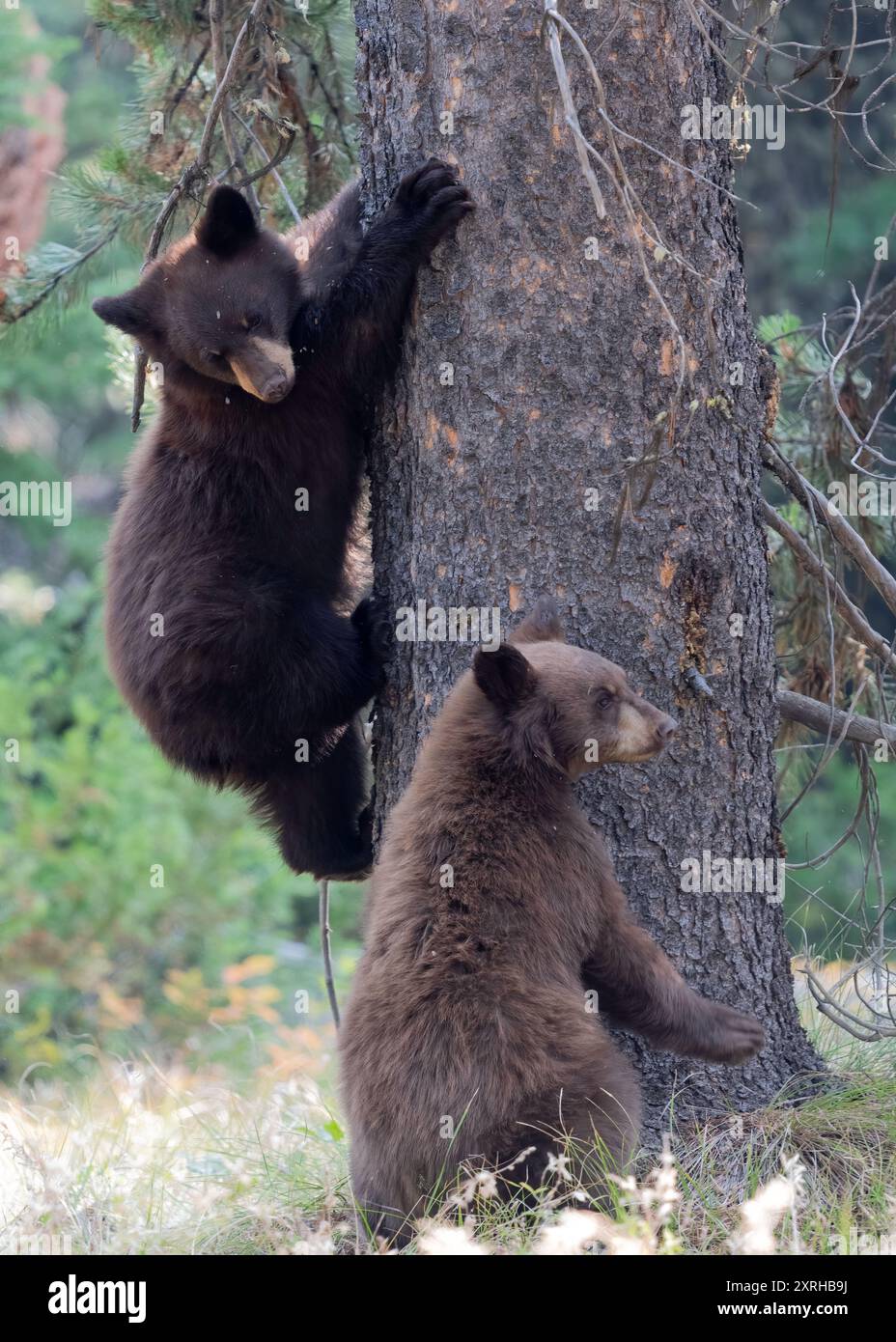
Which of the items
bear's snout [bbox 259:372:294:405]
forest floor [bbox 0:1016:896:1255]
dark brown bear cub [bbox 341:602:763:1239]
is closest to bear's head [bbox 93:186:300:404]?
bear's snout [bbox 259:372:294:405]


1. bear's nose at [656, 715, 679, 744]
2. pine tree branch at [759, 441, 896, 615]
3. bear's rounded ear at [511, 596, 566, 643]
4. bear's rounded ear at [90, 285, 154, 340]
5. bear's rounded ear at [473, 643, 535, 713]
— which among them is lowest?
bear's nose at [656, 715, 679, 744]

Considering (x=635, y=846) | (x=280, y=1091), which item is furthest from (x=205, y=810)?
(x=635, y=846)

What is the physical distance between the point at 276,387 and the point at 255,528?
A: 59 centimetres

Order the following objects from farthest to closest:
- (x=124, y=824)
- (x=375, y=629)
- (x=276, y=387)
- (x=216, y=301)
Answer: (x=124, y=824)
(x=216, y=301)
(x=375, y=629)
(x=276, y=387)

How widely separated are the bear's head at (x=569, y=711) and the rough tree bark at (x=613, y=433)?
0.67ft

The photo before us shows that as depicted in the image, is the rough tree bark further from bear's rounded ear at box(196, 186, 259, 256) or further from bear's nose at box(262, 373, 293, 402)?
bear's rounded ear at box(196, 186, 259, 256)

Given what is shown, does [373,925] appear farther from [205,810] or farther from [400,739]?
[205,810]

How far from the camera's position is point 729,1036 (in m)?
3.57

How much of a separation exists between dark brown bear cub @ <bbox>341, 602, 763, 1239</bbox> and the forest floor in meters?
0.17

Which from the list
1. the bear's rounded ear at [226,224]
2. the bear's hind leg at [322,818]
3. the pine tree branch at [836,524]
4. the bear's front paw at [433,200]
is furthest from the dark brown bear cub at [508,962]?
the bear's rounded ear at [226,224]

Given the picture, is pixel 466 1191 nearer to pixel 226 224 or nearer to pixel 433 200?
pixel 433 200

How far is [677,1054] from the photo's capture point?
3732 millimetres

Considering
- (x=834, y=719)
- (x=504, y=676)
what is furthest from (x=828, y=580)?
(x=504, y=676)

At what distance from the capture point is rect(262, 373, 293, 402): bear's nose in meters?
4.00
